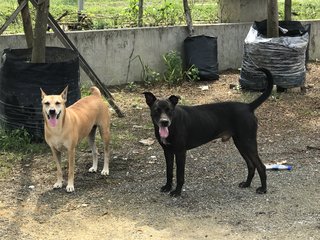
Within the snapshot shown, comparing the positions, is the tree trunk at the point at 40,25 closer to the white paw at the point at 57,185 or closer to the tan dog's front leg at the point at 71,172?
the tan dog's front leg at the point at 71,172

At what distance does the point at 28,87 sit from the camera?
634 cm

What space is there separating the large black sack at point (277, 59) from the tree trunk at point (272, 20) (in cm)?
14

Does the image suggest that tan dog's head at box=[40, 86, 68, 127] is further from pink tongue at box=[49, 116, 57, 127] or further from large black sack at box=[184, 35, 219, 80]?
large black sack at box=[184, 35, 219, 80]

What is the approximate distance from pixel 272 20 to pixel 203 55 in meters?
1.50

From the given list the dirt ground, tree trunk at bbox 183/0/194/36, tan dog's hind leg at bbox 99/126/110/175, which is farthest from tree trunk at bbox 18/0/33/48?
tree trunk at bbox 183/0/194/36

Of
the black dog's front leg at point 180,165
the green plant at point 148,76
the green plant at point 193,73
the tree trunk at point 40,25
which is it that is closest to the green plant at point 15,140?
the tree trunk at point 40,25

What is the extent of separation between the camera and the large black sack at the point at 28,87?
6332 mm

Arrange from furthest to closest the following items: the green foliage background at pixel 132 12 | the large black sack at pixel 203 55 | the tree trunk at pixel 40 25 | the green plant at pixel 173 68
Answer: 1. the green foliage background at pixel 132 12
2. the large black sack at pixel 203 55
3. the green plant at pixel 173 68
4. the tree trunk at pixel 40 25

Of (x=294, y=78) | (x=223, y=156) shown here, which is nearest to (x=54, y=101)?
(x=223, y=156)

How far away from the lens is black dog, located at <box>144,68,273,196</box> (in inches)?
193

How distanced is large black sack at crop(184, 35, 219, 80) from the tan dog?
442cm

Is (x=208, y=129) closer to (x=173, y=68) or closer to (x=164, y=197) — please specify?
(x=164, y=197)

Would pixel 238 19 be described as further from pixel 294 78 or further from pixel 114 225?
pixel 114 225

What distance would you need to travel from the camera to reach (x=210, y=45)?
32.8 ft
